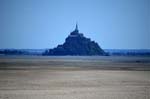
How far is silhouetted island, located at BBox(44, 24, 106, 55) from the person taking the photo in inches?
6294

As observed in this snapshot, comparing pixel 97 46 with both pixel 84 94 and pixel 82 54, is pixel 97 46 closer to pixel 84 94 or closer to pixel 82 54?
pixel 82 54

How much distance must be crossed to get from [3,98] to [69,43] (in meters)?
145

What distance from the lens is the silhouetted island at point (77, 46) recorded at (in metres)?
160

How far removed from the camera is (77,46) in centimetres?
16112

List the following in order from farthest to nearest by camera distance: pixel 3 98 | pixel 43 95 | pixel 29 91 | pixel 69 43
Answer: pixel 69 43 → pixel 29 91 → pixel 43 95 → pixel 3 98

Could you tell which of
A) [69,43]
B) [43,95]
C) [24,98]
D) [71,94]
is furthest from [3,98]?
[69,43]

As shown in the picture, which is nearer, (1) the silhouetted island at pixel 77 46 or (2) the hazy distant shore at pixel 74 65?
(2) the hazy distant shore at pixel 74 65

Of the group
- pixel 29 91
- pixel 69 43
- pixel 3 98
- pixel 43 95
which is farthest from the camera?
pixel 69 43

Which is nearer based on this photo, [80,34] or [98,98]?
[98,98]

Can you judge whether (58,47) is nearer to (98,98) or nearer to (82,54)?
(82,54)

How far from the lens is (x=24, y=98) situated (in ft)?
52.3

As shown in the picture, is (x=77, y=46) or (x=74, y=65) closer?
(x=74, y=65)

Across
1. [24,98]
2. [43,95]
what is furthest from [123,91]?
[24,98]

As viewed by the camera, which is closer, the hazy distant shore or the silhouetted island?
the hazy distant shore
